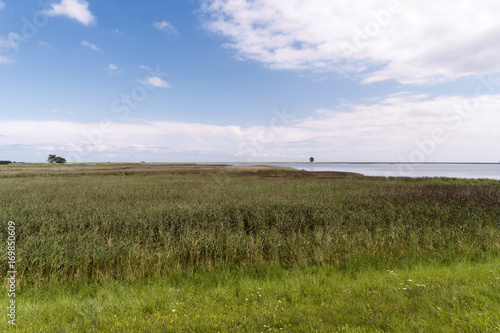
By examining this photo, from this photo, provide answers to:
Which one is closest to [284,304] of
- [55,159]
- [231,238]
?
[231,238]

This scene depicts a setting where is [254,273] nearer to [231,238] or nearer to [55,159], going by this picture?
[231,238]

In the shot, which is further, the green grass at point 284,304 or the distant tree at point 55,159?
the distant tree at point 55,159

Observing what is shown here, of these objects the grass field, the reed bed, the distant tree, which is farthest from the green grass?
the distant tree

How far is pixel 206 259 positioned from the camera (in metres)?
8.01

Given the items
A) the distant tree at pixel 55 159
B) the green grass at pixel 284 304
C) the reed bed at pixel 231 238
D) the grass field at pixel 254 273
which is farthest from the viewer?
the distant tree at pixel 55 159

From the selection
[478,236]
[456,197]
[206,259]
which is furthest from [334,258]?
[456,197]

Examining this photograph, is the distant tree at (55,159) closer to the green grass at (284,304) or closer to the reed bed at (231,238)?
the reed bed at (231,238)

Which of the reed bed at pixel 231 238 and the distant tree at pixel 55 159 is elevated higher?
the distant tree at pixel 55 159

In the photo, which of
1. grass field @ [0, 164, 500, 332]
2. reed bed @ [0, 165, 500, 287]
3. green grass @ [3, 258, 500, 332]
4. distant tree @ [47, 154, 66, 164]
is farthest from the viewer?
distant tree @ [47, 154, 66, 164]

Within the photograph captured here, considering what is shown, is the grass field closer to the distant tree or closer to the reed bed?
the reed bed

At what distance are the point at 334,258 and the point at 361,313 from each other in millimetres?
3638

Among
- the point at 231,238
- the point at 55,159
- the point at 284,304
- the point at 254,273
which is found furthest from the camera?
the point at 55,159

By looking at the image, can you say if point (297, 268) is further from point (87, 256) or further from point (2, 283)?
point (2, 283)

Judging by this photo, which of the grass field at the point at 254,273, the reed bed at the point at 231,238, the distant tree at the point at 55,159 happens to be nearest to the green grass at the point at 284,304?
the grass field at the point at 254,273
